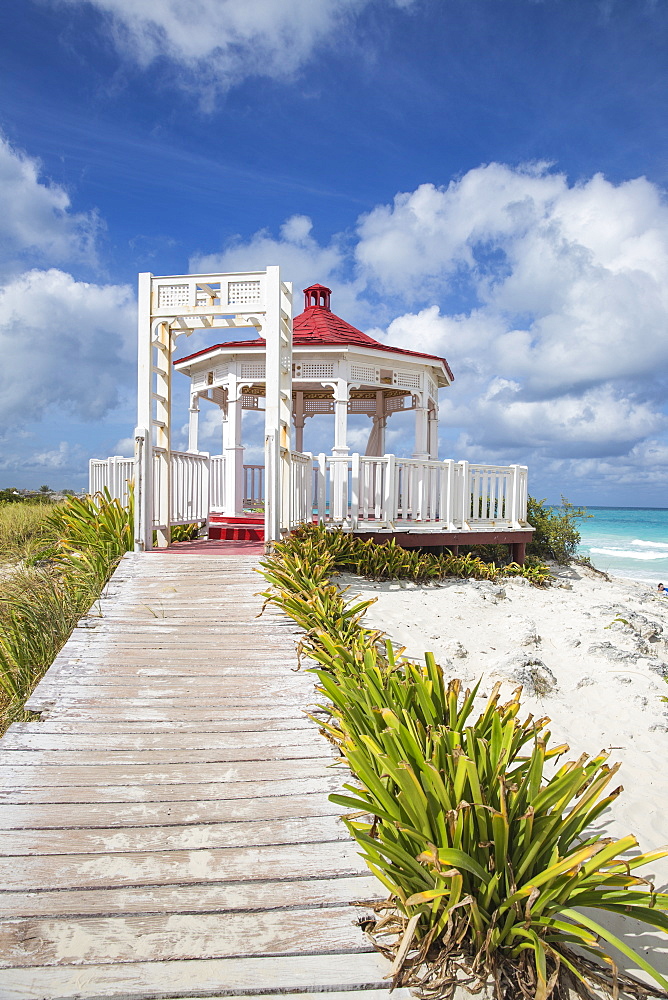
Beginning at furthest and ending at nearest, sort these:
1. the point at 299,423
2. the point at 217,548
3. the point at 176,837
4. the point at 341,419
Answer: the point at 299,423, the point at 341,419, the point at 217,548, the point at 176,837

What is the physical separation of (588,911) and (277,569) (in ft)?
14.4

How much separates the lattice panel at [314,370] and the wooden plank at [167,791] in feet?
29.5

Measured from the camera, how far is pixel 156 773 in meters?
3.57

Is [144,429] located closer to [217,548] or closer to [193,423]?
[217,548]

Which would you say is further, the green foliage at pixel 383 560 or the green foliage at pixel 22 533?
the green foliage at pixel 22 533

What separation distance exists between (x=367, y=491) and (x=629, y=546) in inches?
1587

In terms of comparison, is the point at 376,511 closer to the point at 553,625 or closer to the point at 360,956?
the point at 553,625

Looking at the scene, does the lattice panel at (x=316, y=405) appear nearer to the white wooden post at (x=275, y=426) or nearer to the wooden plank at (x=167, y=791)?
the white wooden post at (x=275, y=426)

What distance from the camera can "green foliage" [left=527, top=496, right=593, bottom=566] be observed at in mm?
13859

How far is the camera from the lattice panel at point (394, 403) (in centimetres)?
1403

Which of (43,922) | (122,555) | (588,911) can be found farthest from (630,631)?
(43,922)

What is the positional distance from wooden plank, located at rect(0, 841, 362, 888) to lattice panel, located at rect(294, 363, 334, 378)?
9.53 m

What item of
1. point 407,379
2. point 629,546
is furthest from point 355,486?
point 629,546

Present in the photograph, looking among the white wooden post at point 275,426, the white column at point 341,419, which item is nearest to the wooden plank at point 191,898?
the white wooden post at point 275,426
